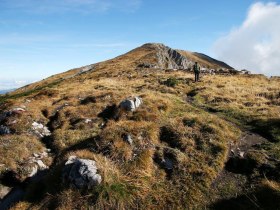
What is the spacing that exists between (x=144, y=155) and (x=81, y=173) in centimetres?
361

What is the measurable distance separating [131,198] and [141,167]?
84.3 inches

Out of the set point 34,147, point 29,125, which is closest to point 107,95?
point 29,125

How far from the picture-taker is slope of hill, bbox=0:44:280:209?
13484 millimetres

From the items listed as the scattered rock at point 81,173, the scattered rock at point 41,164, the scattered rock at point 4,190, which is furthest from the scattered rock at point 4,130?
the scattered rock at point 81,173

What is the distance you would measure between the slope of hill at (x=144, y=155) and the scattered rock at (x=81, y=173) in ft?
0.59

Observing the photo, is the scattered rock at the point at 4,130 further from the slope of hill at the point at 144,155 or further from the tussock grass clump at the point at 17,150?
the tussock grass clump at the point at 17,150

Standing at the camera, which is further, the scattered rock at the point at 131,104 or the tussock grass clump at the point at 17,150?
the scattered rock at the point at 131,104

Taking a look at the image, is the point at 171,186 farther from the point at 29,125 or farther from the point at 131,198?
the point at 29,125

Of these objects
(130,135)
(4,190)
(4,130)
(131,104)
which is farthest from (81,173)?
(4,130)

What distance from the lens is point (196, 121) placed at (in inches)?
776

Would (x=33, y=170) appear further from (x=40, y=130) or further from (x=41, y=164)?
(x=40, y=130)

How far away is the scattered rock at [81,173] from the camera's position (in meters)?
13.7

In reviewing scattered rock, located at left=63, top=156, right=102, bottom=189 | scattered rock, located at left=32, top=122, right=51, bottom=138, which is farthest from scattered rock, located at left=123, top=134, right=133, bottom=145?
scattered rock, located at left=32, top=122, right=51, bottom=138

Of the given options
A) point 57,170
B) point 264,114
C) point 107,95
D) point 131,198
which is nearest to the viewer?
point 131,198
